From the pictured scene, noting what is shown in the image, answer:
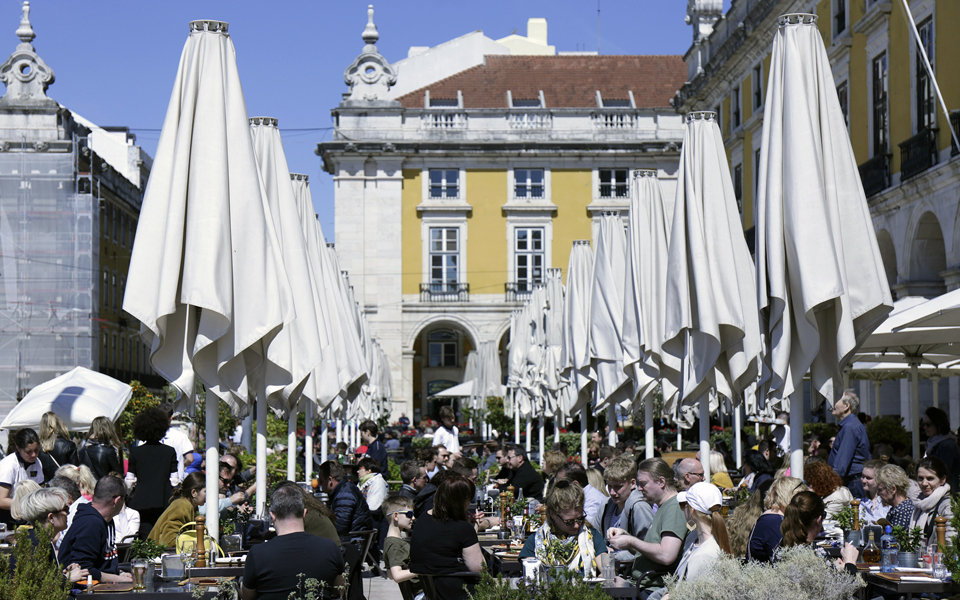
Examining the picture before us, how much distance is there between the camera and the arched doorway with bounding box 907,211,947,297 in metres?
21.3

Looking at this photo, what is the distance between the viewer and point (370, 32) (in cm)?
4994

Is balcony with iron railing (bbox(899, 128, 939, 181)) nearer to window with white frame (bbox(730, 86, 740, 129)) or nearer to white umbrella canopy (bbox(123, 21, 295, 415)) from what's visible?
window with white frame (bbox(730, 86, 740, 129))

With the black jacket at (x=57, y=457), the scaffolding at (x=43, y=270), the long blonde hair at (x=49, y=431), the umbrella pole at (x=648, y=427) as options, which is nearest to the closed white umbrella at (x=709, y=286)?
the umbrella pole at (x=648, y=427)

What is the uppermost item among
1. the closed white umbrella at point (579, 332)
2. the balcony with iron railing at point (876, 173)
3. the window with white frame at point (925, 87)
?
the window with white frame at point (925, 87)

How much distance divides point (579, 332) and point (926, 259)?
33.0 ft

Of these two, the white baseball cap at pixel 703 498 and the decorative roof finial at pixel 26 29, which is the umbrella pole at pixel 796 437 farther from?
the decorative roof finial at pixel 26 29

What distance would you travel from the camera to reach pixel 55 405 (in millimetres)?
13680

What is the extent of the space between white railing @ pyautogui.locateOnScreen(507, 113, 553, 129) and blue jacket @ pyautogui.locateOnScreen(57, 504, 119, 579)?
145 ft

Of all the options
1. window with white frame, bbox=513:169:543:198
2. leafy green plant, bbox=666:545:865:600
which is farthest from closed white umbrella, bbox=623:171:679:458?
window with white frame, bbox=513:169:543:198

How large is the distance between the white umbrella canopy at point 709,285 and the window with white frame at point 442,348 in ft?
153

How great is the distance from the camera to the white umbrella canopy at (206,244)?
21.4ft

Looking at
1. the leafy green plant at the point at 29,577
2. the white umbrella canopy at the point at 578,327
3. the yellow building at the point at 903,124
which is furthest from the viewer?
the yellow building at the point at 903,124

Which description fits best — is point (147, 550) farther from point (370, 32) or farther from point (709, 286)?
point (370, 32)

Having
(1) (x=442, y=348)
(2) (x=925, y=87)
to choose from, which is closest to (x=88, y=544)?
(2) (x=925, y=87)
